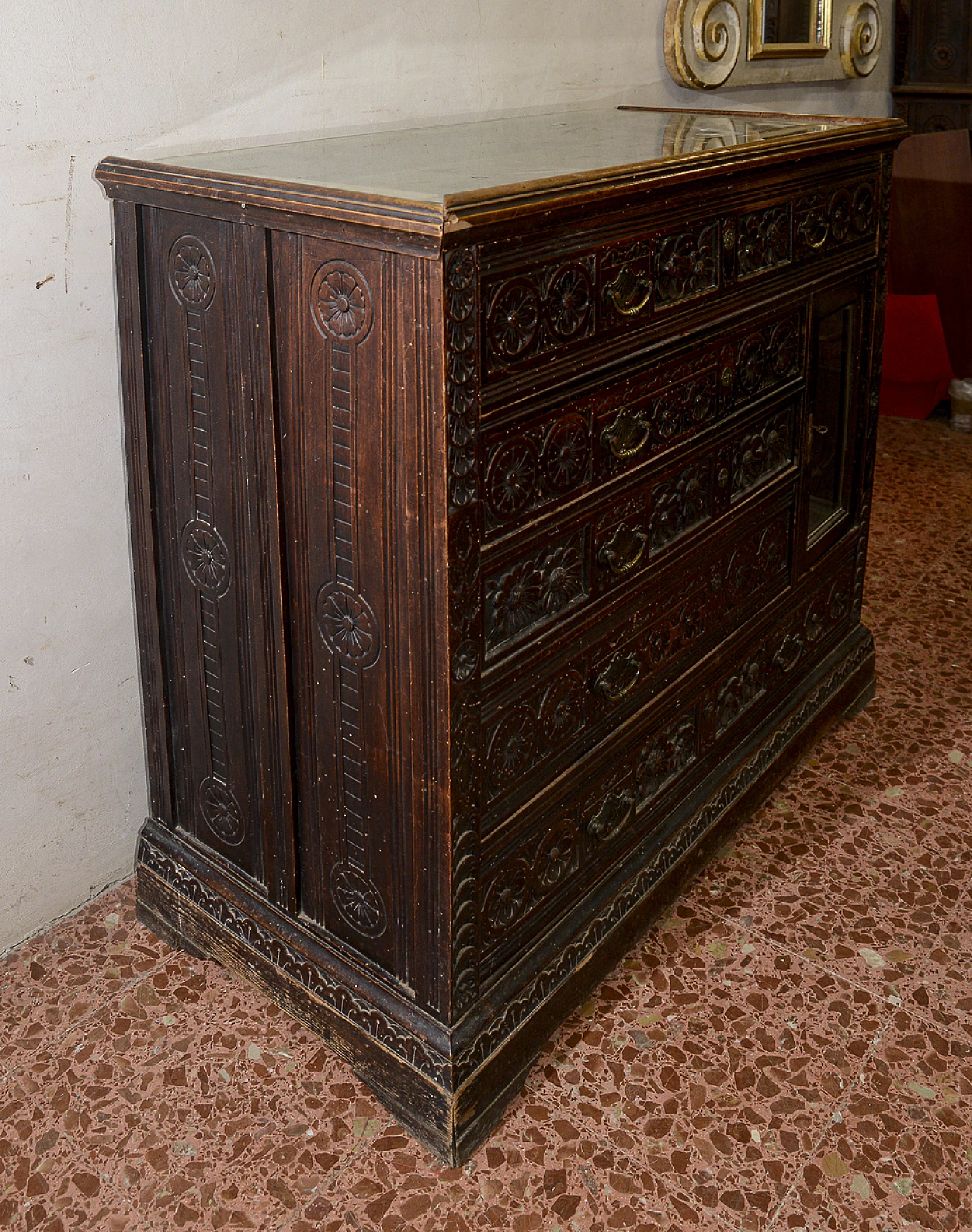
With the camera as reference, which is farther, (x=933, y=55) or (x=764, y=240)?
(x=933, y=55)

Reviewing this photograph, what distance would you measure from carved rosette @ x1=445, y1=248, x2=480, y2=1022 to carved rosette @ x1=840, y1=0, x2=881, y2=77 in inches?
119

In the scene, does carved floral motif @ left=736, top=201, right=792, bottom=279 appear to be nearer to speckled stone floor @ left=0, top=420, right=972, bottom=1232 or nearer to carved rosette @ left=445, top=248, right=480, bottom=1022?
carved rosette @ left=445, top=248, right=480, bottom=1022

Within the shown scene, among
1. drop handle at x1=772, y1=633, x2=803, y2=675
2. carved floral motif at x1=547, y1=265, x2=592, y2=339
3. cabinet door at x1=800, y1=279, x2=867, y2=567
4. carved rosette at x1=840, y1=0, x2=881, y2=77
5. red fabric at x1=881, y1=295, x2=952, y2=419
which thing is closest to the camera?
carved floral motif at x1=547, y1=265, x2=592, y2=339

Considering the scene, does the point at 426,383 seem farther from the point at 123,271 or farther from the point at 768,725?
the point at 768,725

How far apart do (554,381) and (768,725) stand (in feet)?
3.81

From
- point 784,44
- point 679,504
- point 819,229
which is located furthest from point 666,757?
point 784,44

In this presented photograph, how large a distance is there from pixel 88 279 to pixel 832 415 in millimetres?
1456

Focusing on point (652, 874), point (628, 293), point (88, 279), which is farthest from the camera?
point (652, 874)

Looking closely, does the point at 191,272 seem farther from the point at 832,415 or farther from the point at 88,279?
the point at 832,415

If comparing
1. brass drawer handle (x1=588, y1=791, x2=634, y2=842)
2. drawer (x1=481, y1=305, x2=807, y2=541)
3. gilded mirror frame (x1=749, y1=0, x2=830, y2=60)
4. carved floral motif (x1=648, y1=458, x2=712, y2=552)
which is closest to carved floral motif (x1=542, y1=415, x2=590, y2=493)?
drawer (x1=481, y1=305, x2=807, y2=541)

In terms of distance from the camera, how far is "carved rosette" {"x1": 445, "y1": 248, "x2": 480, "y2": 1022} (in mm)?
1342

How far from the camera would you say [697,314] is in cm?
180

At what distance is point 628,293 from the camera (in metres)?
1.62

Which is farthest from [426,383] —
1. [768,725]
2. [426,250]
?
[768,725]
